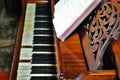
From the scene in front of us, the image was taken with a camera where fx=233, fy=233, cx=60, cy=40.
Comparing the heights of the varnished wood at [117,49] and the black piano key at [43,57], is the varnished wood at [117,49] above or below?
above

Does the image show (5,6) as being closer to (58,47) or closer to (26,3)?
(26,3)

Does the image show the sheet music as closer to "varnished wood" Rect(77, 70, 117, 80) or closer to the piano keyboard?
the piano keyboard

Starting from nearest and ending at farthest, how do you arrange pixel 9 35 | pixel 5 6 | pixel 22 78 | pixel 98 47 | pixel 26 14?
pixel 98 47 < pixel 22 78 < pixel 26 14 < pixel 9 35 < pixel 5 6

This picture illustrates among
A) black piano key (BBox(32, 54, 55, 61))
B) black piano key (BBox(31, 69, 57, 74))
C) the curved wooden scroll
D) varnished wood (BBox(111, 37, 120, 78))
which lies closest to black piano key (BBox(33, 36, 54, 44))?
black piano key (BBox(32, 54, 55, 61))

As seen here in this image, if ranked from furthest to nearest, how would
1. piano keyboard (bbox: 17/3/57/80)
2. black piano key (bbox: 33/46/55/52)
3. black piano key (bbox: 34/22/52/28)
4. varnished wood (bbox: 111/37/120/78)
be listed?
1. black piano key (bbox: 34/22/52/28)
2. black piano key (bbox: 33/46/55/52)
3. piano keyboard (bbox: 17/3/57/80)
4. varnished wood (bbox: 111/37/120/78)

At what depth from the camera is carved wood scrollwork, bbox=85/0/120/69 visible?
1.00 m

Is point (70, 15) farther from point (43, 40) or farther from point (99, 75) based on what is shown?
point (99, 75)

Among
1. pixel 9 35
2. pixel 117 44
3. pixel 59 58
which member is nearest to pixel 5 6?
pixel 9 35

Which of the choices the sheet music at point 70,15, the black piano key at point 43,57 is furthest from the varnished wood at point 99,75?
the black piano key at point 43,57

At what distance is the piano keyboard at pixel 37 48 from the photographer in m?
1.37

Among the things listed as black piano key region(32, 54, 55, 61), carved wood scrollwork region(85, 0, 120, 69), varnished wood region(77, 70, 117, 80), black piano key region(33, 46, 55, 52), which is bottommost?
varnished wood region(77, 70, 117, 80)

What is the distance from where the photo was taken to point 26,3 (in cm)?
205

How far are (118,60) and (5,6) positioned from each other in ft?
8.30

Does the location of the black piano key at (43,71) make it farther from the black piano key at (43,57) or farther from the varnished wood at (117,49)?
the varnished wood at (117,49)
